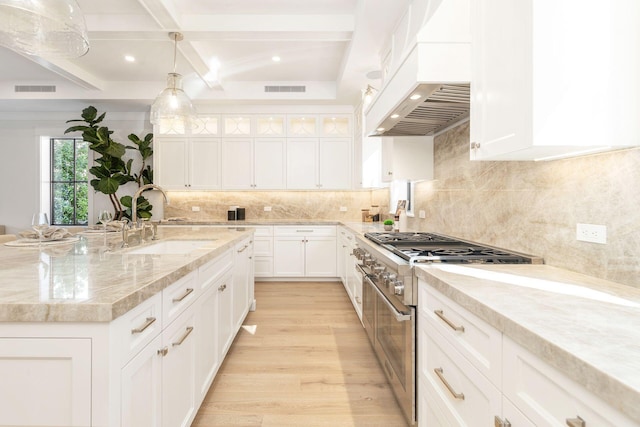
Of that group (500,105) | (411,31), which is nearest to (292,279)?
(411,31)

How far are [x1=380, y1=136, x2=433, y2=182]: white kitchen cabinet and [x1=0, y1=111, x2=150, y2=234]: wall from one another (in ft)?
15.4

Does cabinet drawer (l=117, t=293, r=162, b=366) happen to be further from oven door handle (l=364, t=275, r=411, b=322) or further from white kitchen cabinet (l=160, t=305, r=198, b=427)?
oven door handle (l=364, t=275, r=411, b=322)

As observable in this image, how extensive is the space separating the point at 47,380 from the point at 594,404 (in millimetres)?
1355

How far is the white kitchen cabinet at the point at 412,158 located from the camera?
310 centimetres

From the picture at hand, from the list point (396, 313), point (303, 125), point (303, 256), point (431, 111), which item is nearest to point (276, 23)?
point (431, 111)

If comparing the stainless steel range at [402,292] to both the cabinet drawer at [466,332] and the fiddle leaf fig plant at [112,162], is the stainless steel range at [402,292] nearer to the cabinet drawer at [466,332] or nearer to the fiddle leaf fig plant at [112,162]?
the cabinet drawer at [466,332]

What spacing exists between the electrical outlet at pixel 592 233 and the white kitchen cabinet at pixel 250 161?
440 cm

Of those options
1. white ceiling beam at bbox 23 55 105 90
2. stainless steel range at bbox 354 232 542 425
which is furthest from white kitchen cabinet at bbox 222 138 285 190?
stainless steel range at bbox 354 232 542 425

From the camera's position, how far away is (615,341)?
74cm

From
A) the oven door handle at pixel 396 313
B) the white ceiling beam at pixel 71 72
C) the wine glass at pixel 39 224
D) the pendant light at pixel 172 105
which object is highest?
the white ceiling beam at pixel 71 72

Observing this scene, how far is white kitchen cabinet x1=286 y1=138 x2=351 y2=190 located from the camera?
215 inches

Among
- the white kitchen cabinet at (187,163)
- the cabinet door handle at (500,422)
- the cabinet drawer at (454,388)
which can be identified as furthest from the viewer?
the white kitchen cabinet at (187,163)

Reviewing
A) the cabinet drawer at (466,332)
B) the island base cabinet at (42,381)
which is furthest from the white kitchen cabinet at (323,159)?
the island base cabinet at (42,381)

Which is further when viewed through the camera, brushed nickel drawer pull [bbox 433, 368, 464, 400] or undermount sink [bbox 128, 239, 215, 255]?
undermount sink [bbox 128, 239, 215, 255]
